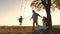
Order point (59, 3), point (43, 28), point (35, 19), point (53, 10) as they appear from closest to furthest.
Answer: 1. point (43, 28)
2. point (35, 19)
3. point (59, 3)
4. point (53, 10)

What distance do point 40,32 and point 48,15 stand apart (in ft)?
21.2

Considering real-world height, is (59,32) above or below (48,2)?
below

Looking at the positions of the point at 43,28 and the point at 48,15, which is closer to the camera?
the point at 43,28

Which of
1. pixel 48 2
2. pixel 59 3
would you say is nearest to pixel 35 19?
pixel 48 2

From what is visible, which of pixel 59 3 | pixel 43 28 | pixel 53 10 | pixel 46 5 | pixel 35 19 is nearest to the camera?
pixel 43 28

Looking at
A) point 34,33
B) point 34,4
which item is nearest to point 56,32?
point 34,33

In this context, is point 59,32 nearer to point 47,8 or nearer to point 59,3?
point 47,8

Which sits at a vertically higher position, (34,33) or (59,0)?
(59,0)

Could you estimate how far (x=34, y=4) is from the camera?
38156mm

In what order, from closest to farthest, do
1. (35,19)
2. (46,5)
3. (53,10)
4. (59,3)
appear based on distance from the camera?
(35,19) < (46,5) < (59,3) < (53,10)

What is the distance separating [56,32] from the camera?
2794 centimetres

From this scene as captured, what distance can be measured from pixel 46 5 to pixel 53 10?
18.4 feet

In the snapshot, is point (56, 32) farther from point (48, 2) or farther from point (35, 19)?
point (48, 2)

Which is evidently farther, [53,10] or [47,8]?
[53,10]
